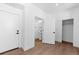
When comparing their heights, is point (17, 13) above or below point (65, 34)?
above

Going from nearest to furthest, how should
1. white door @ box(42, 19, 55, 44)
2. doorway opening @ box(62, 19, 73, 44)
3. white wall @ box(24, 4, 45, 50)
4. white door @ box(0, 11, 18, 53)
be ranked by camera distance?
white door @ box(0, 11, 18, 53), white wall @ box(24, 4, 45, 50), white door @ box(42, 19, 55, 44), doorway opening @ box(62, 19, 73, 44)

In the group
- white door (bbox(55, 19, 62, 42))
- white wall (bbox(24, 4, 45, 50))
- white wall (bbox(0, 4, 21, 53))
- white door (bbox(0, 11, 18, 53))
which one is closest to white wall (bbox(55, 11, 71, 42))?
white door (bbox(55, 19, 62, 42))

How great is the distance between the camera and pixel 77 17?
385 centimetres

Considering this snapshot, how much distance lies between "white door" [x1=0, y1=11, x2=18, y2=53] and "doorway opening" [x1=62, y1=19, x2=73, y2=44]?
360 cm

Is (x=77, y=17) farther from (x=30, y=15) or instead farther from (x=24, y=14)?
(x=24, y=14)

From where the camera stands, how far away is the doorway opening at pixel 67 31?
4955 millimetres

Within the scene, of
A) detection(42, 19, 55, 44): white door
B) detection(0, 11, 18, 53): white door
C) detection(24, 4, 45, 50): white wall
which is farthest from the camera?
detection(42, 19, 55, 44): white door

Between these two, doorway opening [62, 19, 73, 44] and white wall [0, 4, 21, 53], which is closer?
white wall [0, 4, 21, 53]

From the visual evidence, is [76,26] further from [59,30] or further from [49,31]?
[49,31]

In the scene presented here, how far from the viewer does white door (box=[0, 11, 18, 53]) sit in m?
2.76

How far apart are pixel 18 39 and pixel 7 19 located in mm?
1091

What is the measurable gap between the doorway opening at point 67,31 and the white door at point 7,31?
11.8 feet

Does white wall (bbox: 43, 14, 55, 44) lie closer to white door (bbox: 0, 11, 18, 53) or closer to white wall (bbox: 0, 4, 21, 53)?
white wall (bbox: 0, 4, 21, 53)
